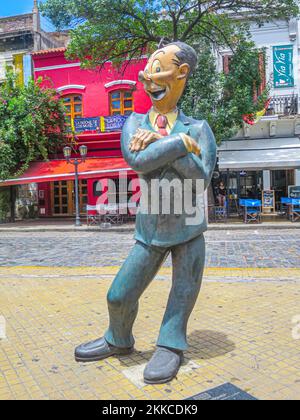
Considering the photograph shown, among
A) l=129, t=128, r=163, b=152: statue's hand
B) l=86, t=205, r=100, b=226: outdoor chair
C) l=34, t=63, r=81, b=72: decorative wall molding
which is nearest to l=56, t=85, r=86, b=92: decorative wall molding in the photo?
l=34, t=63, r=81, b=72: decorative wall molding

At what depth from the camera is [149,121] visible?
302cm

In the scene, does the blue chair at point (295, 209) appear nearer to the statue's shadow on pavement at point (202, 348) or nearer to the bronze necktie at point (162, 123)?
the statue's shadow on pavement at point (202, 348)

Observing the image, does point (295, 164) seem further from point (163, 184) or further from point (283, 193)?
point (163, 184)

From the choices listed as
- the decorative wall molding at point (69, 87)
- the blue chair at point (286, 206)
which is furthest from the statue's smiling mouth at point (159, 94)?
the decorative wall molding at point (69, 87)

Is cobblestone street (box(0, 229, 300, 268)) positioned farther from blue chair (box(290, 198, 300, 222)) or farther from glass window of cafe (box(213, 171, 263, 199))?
glass window of cafe (box(213, 171, 263, 199))

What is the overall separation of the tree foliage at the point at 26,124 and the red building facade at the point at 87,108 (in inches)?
25.7

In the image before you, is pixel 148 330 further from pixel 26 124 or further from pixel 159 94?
pixel 26 124

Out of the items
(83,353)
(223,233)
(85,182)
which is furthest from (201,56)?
(83,353)

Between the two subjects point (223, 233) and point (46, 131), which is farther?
point (46, 131)

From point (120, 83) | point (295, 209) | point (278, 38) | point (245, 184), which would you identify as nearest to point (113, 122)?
point (120, 83)

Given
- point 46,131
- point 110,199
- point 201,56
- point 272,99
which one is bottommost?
point 110,199

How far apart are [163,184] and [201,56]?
12480mm

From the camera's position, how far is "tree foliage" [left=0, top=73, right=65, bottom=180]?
15.6 m

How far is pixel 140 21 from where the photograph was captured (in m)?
13.4
